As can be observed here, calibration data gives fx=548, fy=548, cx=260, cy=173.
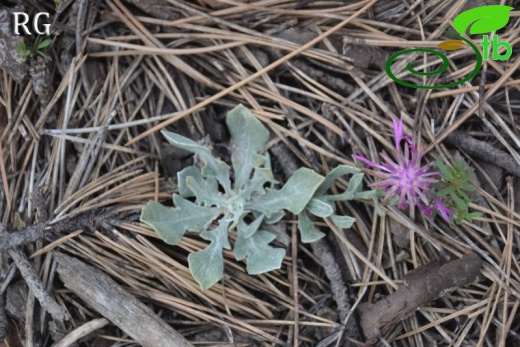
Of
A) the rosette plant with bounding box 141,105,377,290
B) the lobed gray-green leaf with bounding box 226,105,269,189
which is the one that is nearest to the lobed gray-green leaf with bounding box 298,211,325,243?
the rosette plant with bounding box 141,105,377,290

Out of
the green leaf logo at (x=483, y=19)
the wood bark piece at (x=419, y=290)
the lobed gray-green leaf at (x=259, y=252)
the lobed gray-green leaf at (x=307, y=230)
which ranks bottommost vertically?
the wood bark piece at (x=419, y=290)

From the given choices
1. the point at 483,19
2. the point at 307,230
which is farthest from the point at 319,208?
the point at 483,19

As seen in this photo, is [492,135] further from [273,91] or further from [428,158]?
[273,91]

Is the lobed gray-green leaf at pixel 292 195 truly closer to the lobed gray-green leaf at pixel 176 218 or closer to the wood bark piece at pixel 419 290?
the lobed gray-green leaf at pixel 176 218

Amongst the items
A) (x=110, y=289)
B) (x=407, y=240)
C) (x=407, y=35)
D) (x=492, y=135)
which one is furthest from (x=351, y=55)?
(x=110, y=289)

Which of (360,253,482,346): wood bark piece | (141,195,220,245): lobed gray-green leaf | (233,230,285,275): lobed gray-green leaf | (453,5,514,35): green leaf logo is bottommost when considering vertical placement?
(360,253,482,346): wood bark piece

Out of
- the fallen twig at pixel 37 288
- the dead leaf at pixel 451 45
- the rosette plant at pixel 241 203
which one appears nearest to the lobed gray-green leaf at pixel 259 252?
the rosette plant at pixel 241 203

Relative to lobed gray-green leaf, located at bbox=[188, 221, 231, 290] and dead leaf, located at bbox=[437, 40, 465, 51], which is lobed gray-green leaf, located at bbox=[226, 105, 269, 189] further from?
dead leaf, located at bbox=[437, 40, 465, 51]
